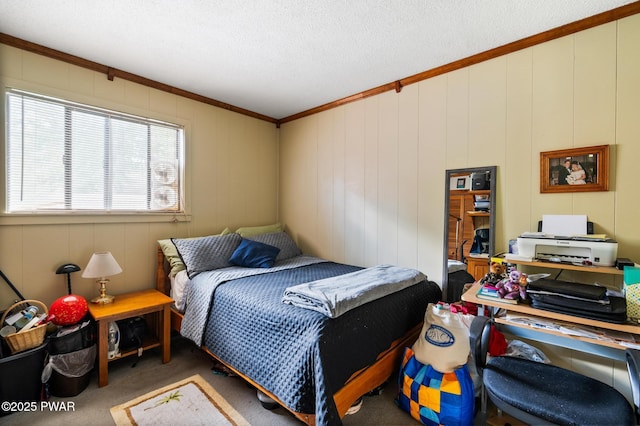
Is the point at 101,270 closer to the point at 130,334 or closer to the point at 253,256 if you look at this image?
the point at 130,334

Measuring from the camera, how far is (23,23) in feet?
6.25

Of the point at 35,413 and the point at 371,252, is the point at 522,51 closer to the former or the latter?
the point at 371,252

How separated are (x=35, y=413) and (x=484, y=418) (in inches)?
104

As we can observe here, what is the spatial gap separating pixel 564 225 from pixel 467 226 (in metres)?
0.60

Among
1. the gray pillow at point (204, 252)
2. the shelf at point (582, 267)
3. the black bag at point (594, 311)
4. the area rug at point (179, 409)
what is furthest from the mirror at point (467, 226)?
the gray pillow at point (204, 252)

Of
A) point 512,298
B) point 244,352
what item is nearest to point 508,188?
point 512,298

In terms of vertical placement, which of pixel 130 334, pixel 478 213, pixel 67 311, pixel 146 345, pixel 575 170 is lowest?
pixel 146 345

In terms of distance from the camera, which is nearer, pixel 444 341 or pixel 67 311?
pixel 444 341

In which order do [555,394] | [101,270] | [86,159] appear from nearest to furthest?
[555,394], [101,270], [86,159]

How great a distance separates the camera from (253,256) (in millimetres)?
2791

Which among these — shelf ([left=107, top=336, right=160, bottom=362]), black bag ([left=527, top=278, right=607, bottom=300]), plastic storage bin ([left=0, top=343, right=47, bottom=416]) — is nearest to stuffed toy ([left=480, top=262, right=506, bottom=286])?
black bag ([left=527, top=278, right=607, bottom=300])

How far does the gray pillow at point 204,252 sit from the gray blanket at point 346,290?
1.08 metres

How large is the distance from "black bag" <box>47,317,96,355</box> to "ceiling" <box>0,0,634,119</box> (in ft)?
6.68

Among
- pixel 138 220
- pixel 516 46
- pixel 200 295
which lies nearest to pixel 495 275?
pixel 516 46
